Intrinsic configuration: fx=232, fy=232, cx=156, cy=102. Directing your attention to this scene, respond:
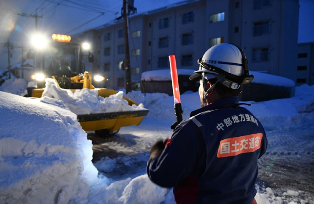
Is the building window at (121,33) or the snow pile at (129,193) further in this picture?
the building window at (121,33)

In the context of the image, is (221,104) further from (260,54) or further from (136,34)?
(136,34)

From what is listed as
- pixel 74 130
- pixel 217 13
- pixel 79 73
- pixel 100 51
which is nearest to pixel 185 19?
pixel 217 13

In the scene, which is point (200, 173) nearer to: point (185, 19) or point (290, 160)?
point (290, 160)

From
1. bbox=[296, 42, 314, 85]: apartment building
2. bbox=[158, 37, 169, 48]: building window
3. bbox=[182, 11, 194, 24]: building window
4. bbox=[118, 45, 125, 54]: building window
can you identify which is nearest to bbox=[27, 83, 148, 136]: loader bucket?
bbox=[182, 11, 194, 24]: building window

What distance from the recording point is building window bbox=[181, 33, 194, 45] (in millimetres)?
26453

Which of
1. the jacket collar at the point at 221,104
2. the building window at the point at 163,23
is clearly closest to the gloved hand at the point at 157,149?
the jacket collar at the point at 221,104

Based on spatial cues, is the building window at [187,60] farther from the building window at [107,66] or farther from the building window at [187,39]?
the building window at [107,66]

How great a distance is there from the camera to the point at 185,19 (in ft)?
88.3

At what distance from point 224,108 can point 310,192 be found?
3388 millimetres

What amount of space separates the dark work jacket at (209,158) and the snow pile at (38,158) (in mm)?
1616

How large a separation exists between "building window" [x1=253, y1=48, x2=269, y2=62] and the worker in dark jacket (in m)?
22.8

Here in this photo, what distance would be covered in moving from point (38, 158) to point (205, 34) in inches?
967

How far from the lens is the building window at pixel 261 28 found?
71.1 ft

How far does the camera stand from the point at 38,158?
2.51 metres
